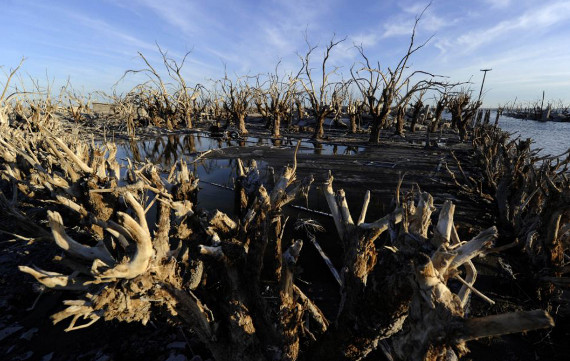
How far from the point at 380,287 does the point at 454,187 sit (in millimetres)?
7478

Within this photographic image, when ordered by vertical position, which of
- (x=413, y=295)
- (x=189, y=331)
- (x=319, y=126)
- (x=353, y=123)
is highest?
(x=353, y=123)

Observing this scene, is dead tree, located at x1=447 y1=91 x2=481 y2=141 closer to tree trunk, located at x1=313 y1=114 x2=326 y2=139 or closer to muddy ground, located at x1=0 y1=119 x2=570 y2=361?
tree trunk, located at x1=313 y1=114 x2=326 y2=139

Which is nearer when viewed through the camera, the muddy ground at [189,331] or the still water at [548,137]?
the muddy ground at [189,331]

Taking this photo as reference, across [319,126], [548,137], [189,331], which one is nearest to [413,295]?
[189,331]

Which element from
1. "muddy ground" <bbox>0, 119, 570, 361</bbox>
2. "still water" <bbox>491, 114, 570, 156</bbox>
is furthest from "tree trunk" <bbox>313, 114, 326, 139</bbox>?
"muddy ground" <bbox>0, 119, 570, 361</bbox>

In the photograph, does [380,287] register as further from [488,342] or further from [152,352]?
[152,352]

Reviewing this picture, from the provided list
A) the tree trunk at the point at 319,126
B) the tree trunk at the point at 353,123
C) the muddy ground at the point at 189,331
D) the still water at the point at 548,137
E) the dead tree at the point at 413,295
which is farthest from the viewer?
the tree trunk at the point at 353,123

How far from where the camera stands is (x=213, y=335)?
211cm

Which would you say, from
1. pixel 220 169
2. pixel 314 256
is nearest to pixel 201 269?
pixel 314 256

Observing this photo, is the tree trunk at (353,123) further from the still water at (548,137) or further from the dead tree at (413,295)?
the dead tree at (413,295)

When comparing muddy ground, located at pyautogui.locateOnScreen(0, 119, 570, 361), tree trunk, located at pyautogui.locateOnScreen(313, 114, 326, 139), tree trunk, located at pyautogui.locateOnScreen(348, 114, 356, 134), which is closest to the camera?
muddy ground, located at pyautogui.locateOnScreen(0, 119, 570, 361)

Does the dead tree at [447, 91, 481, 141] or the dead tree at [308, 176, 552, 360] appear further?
the dead tree at [447, 91, 481, 141]

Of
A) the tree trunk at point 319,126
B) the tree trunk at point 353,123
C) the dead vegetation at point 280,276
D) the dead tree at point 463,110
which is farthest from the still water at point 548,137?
the tree trunk at point 353,123

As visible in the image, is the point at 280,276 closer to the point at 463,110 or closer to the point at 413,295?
the point at 413,295
